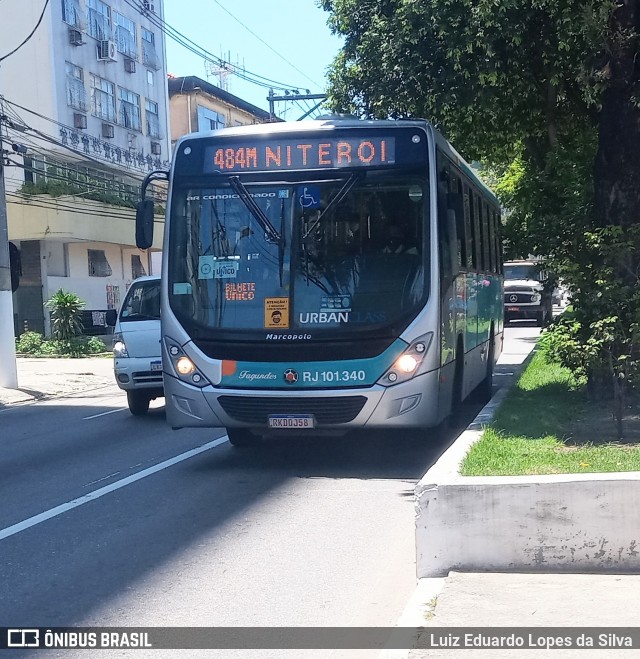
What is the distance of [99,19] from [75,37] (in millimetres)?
2925

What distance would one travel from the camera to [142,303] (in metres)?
14.8

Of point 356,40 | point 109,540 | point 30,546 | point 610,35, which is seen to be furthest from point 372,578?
point 356,40

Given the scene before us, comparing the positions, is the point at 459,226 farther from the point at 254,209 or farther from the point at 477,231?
the point at 477,231

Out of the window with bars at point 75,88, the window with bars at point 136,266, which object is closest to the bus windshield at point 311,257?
the window with bars at point 75,88

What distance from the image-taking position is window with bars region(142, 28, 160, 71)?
42719mm

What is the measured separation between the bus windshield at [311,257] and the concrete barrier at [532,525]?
3441 mm

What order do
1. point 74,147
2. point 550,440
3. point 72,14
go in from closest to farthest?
point 550,440
point 74,147
point 72,14

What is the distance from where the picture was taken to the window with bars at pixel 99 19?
124 feet

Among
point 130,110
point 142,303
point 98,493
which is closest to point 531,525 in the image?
point 98,493

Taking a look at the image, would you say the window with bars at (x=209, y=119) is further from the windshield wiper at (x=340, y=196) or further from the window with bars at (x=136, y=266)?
the windshield wiper at (x=340, y=196)

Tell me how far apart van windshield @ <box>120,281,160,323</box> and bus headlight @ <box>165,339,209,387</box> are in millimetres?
5358

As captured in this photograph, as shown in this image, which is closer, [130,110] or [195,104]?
[130,110]

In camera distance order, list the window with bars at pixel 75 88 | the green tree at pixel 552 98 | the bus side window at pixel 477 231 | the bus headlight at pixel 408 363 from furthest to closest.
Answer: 1. the window with bars at pixel 75 88
2. the bus side window at pixel 477 231
3. the bus headlight at pixel 408 363
4. the green tree at pixel 552 98

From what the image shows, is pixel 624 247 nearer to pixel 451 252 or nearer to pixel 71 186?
pixel 451 252
